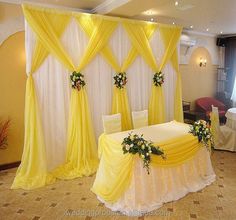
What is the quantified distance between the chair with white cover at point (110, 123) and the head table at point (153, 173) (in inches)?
Answer: 17.2

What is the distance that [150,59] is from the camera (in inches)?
202

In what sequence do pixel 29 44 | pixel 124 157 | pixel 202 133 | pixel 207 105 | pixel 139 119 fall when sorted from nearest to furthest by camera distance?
pixel 124 157
pixel 202 133
pixel 29 44
pixel 139 119
pixel 207 105

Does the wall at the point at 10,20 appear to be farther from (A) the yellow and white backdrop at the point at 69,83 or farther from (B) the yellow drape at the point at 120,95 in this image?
(B) the yellow drape at the point at 120,95

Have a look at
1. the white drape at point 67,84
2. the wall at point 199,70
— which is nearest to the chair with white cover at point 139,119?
the white drape at point 67,84

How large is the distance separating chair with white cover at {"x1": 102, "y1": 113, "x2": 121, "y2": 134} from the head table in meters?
0.44

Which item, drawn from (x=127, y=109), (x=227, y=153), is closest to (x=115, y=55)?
(x=127, y=109)

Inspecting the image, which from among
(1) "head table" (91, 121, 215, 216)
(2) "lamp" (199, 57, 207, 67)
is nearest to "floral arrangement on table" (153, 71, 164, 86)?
(1) "head table" (91, 121, 215, 216)

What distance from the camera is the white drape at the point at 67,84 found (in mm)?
4012

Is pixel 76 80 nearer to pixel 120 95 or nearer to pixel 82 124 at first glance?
pixel 82 124

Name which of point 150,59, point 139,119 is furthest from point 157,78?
point 139,119

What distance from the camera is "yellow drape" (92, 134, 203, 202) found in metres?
3.04

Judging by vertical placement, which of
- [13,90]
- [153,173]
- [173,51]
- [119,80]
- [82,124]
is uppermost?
[173,51]

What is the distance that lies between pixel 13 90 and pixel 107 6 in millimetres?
2458

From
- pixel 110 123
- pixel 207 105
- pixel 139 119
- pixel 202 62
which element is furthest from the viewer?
pixel 202 62
